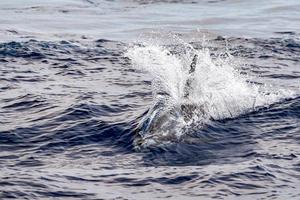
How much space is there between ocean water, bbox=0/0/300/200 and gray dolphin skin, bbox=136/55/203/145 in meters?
0.02

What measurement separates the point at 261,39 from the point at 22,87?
837cm

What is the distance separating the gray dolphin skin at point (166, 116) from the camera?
39.9 ft

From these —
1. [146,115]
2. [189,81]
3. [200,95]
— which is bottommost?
[146,115]

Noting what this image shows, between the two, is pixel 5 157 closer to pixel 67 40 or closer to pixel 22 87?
pixel 22 87

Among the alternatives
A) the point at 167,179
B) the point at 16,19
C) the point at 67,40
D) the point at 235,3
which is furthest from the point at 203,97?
the point at 235,3

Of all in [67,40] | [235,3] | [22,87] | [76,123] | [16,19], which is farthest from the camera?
[235,3]

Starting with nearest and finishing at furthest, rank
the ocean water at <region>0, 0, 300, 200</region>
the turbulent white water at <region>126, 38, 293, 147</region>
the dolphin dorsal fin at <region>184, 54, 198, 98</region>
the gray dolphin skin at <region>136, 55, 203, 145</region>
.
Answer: the ocean water at <region>0, 0, 300, 200</region>, the gray dolphin skin at <region>136, 55, 203, 145</region>, the turbulent white water at <region>126, 38, 293, 147</region>, the dolphin dorsal fin at <region>184, 54, 198, 98</region>

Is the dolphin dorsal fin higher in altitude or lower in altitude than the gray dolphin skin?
higher

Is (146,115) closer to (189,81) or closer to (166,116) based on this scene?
(166,116)

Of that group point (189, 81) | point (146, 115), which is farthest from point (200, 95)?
point (146, 115)

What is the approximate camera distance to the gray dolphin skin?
1215cm

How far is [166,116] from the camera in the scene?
12625 mm

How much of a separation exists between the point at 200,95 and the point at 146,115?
4.38 feet

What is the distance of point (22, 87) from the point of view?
15969mm
